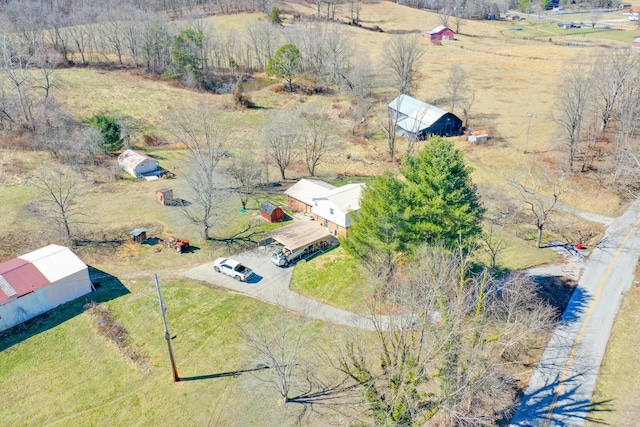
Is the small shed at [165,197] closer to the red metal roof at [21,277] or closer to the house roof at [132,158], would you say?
the house roof at [132,158]

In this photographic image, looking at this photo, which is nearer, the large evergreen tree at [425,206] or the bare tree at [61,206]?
the large evergreen tree at [425,206]

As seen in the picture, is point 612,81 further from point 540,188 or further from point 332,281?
point 332,281

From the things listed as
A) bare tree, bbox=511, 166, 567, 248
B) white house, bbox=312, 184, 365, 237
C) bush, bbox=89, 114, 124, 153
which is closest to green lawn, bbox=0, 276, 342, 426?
white house, bbox=312, 184, 365, 237

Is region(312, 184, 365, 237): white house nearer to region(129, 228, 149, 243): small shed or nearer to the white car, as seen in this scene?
the white car

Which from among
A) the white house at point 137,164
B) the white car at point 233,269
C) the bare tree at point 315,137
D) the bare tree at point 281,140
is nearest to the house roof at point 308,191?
the bare tree at point 281,140

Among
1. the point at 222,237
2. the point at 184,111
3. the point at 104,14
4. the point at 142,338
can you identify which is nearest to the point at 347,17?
the point at 104,14
